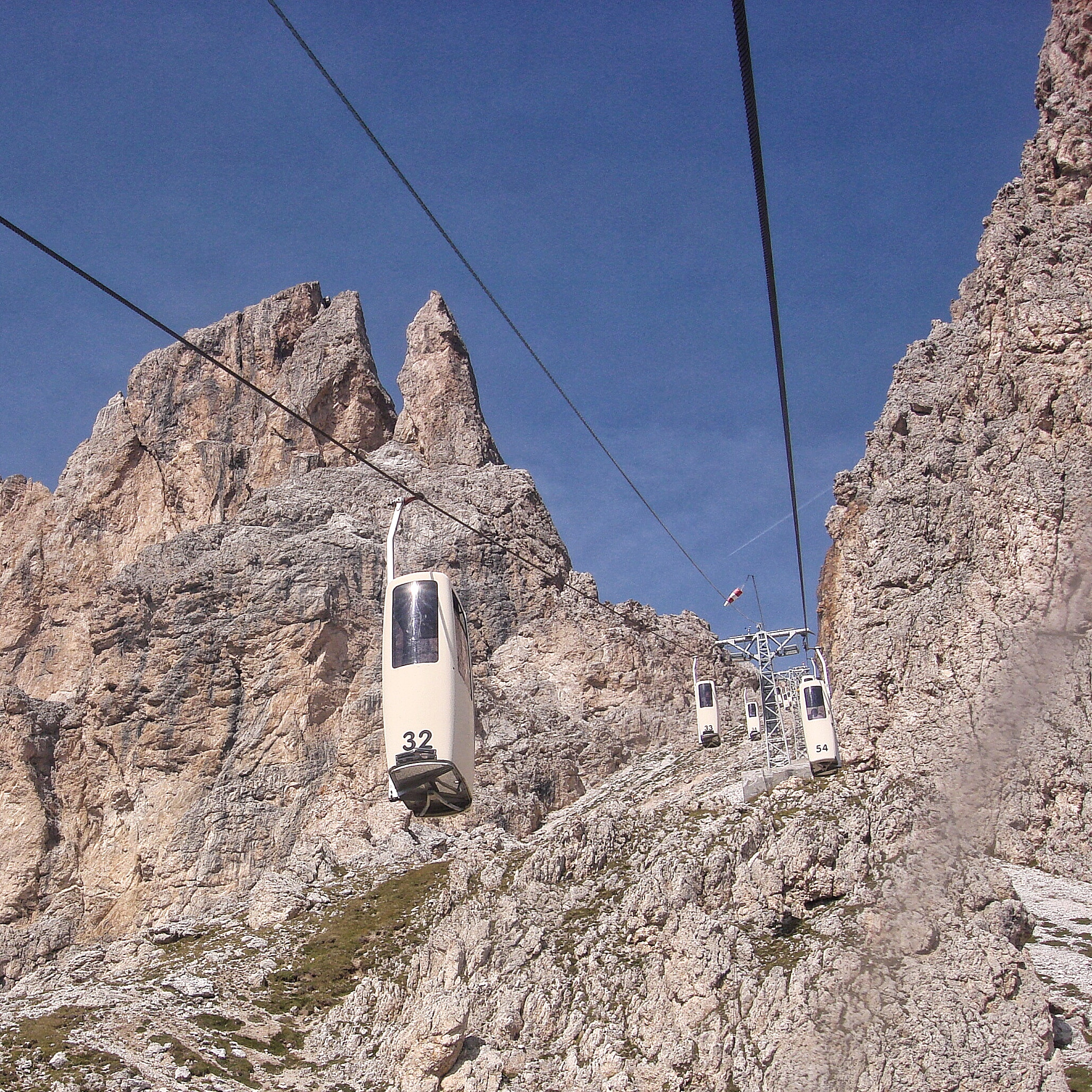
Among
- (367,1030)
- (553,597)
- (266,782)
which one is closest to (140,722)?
(266,782)

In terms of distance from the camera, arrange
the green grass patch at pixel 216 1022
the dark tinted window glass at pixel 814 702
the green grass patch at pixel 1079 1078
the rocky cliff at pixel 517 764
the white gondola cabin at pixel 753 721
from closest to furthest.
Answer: the green grass patch at pixel 1079 1078
the rocky cliff at pixel 517 764
the dark tinted window glass at pixel 814 702
the green grass patch at pixel 216 1022
the white gondola cabin at pixel 753 721

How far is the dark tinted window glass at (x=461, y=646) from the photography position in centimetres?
2566

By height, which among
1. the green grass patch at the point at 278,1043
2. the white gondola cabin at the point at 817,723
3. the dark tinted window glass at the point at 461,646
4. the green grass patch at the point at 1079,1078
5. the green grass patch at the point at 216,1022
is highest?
the white gondola cabin at the point at 817,723

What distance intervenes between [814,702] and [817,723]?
96 cm

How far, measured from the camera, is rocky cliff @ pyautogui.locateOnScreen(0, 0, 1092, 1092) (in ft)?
133

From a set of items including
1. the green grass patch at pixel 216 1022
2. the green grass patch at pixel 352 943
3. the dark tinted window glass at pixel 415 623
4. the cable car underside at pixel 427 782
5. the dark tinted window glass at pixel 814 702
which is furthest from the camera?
the green grass patch at pixel 352 943

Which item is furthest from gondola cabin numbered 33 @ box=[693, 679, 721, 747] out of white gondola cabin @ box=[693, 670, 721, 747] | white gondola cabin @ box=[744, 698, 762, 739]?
white gondola cabin @ box=[744, 698, 762, 739]

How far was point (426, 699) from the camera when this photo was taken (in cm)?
2450

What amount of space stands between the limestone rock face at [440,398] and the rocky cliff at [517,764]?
14.8 inches

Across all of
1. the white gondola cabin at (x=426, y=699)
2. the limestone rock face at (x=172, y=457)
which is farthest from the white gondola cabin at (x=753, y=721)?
the white gondola cabin at (x=426, y=699)

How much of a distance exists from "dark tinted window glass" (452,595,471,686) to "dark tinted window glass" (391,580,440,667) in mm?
656

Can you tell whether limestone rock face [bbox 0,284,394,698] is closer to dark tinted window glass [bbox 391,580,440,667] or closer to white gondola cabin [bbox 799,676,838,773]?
white gondola cabin [bbox 799,676,838,773]

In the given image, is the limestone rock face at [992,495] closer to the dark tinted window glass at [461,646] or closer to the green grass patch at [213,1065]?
the dark tinted window glass at [461,646]

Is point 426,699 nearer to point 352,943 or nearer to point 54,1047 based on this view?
point 54,1047
